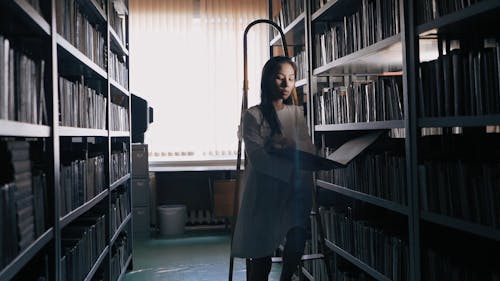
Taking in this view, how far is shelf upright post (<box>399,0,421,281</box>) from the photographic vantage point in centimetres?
179

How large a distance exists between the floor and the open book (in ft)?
5.42

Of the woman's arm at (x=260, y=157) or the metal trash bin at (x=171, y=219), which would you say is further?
the metal trash bin at (x=171, y=219)

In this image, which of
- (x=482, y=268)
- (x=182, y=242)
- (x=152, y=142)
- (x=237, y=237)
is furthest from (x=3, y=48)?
(x=152, y=142)

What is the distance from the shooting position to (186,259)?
13.7ft

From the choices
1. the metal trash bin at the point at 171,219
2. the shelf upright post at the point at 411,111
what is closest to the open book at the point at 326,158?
the shelf upright post at the point at 411,111

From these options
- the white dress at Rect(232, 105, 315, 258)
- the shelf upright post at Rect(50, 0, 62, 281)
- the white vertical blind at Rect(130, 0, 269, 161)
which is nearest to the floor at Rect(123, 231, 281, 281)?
the white vertical blind at Rect(130, 0, 269, 161)

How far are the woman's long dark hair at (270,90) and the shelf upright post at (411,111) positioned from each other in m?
0.62

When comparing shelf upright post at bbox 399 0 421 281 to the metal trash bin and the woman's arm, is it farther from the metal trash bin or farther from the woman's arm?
the metal trash bin

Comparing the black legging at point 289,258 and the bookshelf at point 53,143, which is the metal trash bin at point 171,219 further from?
the black legging at point 289,258

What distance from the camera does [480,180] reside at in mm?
1523

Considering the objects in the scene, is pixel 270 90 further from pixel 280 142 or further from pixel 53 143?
pixel 53 143

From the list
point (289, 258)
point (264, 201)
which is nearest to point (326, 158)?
point (264, 201)

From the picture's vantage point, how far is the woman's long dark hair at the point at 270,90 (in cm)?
229

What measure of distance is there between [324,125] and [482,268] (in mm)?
1469
